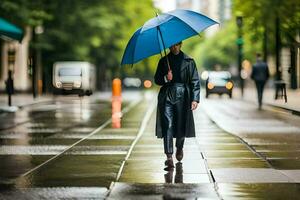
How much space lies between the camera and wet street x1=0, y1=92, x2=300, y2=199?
29.4 feet

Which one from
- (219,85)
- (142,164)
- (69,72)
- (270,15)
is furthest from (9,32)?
(219,85)

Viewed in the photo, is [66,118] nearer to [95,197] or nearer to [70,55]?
[95,197]

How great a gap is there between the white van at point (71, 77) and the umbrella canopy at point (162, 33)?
40922mm

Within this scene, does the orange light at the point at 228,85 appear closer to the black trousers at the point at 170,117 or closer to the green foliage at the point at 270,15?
the green foliage at the point at 270,15

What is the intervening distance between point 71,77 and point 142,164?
41357 mm

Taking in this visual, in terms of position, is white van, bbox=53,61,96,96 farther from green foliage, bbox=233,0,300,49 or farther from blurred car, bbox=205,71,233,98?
green foliage, bbox=233,0,300,49

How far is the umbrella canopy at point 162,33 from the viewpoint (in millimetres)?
11172

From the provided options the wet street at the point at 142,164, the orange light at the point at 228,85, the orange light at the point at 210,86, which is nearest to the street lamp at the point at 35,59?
the orange light at the point at 210,86

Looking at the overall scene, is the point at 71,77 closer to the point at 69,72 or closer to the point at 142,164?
the point at 69,72

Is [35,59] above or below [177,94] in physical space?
above

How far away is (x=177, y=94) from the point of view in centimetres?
1145

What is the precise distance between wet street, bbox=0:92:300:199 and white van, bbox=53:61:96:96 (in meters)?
31.4

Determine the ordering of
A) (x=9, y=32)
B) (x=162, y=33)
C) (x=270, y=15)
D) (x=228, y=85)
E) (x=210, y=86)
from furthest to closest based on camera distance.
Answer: (x=210, y=86), (x=228, y=85), (x=270, y=15), (x=9, y=32), (x=162, y=33)

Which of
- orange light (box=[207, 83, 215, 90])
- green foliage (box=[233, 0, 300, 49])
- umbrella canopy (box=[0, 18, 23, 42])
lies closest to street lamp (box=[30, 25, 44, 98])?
orange light (box=[207, 83, 215, 90])
